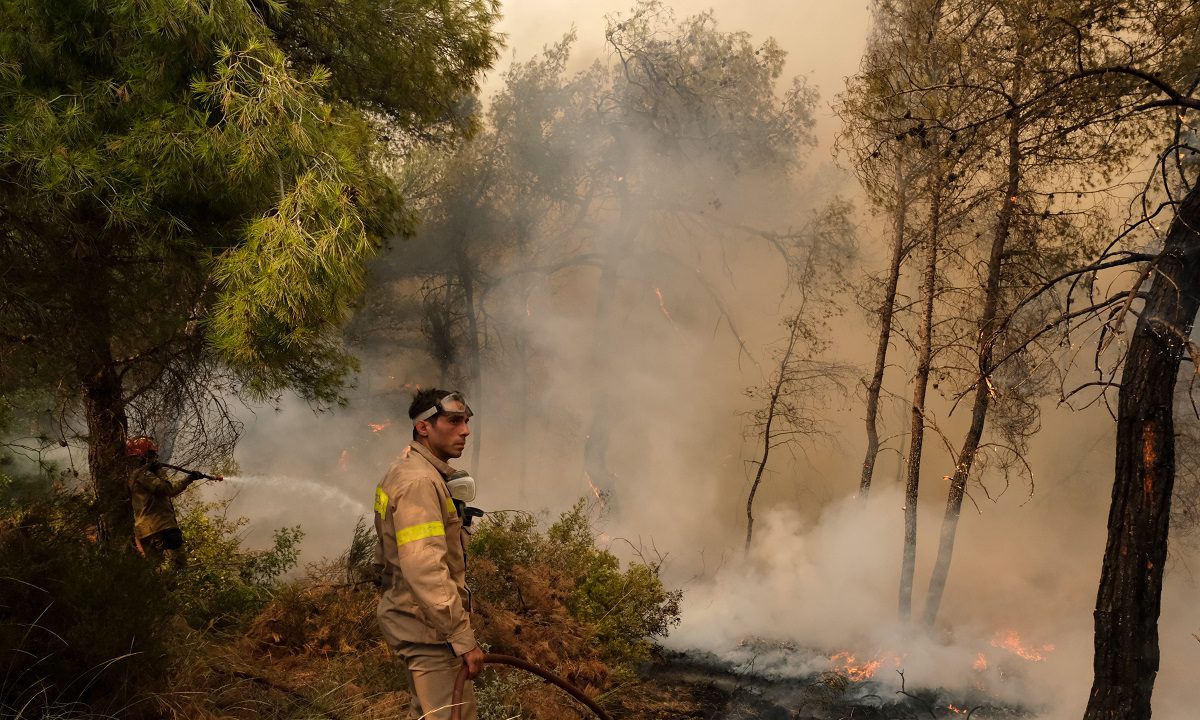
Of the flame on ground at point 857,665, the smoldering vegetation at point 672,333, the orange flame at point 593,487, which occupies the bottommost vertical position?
the flame on ground at point 857,665

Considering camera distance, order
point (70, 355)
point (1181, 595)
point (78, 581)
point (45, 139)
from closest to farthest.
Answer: point (78, 581)
point (45, 139)
point (70, 355)
point (1181, 595)

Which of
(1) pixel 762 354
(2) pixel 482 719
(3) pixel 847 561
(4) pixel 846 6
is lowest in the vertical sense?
(2) pixel 482 719

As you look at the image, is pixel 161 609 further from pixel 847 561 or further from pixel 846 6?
pixel 846 6

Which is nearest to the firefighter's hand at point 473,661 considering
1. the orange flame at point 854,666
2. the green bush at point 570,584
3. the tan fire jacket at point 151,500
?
the green bush at point 570,584

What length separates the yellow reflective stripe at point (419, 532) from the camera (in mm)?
3789

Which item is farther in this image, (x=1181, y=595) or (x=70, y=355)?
(x=1181, y=595)

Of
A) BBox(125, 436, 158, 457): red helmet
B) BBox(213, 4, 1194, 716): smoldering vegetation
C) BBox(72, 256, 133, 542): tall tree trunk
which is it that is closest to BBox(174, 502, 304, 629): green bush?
BBox(72, 256, 133, 542): tall tree trunk

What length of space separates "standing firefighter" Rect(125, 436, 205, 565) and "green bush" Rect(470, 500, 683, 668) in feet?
9.49

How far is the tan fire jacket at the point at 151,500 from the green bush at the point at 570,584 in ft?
9.59

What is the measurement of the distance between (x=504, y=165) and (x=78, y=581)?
18.1 metres

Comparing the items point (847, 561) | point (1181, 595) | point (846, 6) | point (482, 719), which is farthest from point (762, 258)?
point (482, 719)

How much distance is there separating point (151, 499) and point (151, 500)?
14 mm

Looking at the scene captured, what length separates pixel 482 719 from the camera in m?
6.77

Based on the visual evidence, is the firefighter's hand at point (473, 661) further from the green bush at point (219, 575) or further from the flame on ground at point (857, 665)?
the flame on ground at point (857, 665)
